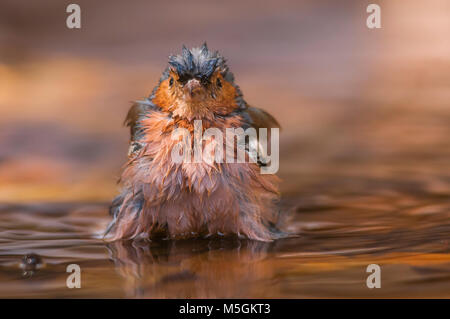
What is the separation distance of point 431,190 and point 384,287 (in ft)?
6.44

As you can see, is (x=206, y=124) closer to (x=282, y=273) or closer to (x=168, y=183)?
(x=168, y=183)

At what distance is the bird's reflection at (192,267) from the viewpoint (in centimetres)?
236

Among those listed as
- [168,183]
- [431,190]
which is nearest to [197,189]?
[168,183]

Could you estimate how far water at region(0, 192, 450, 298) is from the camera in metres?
2.35

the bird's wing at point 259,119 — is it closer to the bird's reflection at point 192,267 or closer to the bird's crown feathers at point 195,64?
the bird's crown feathers at point 195,64

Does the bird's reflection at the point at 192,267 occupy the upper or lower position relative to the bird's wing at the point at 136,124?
lower

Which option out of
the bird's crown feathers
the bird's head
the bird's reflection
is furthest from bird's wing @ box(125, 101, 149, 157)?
the bird's reflection

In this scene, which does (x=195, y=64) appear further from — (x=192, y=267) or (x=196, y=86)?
(x=192, y=267)

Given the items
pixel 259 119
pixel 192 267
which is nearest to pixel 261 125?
pixel 259 119

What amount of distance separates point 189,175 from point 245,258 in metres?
0.47

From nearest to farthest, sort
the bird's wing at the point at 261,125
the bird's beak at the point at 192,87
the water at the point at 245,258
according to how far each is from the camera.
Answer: the water at the point at 245,258
the bird's beak at the point at 192,87
the bird's wing at the point at 261,125

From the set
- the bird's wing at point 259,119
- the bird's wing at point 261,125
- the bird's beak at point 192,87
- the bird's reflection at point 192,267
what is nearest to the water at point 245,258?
the bird's reflection at point 192,267

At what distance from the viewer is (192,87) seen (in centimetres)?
288

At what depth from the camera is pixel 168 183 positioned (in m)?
3.03
